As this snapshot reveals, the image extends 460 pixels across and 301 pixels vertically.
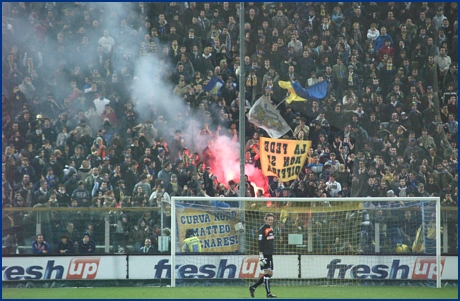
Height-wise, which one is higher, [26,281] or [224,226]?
[224,226]

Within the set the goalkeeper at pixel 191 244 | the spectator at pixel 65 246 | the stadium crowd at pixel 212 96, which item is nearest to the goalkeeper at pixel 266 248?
the goalkeeper at pixel 191 244

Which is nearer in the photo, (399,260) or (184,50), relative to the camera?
(399,260)

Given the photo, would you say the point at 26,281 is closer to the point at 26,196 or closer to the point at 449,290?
the point at 26,196

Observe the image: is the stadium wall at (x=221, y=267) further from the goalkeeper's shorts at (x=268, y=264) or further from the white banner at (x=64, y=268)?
the goalkeeper's shorts at (x=268, y=264)

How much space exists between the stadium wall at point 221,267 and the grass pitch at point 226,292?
15.3 inches

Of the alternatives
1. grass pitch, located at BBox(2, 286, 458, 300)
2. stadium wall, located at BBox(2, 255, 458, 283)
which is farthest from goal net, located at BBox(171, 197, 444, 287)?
grass pitch, located at BBox(2, 286, 458, 300)

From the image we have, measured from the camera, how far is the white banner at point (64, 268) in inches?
565

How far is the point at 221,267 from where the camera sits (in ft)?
47.6

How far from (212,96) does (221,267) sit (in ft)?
20.5

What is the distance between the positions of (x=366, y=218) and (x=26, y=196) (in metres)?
7.78

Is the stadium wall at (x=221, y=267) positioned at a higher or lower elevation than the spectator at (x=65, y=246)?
lower

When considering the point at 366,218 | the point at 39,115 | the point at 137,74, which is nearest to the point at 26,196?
the point at 39,115

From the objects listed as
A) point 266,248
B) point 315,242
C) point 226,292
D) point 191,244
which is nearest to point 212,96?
point 191,244

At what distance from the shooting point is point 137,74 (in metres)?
20.4
